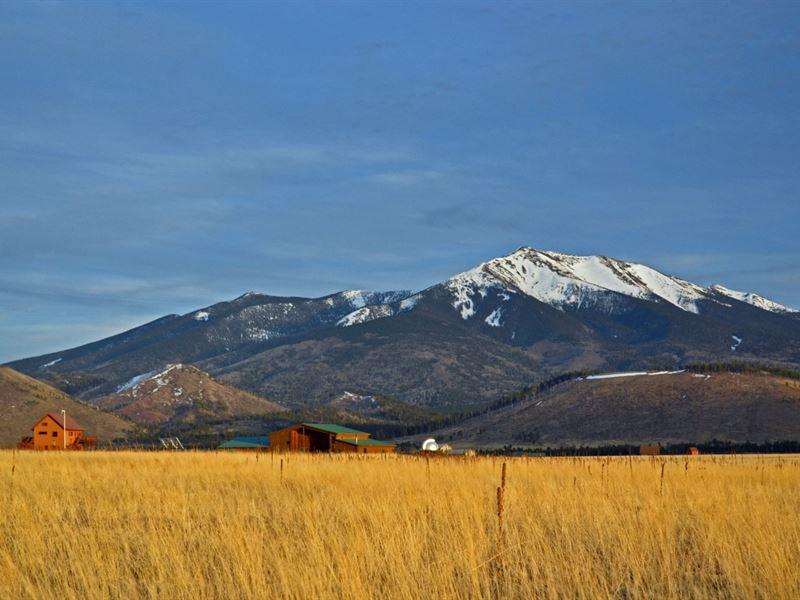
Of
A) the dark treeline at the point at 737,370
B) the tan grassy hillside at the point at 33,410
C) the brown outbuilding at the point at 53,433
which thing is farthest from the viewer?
the dark treeline at the point at 737,370

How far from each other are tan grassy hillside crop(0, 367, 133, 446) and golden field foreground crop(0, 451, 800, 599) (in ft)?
350

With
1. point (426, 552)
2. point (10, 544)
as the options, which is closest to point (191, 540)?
point (10, 544)

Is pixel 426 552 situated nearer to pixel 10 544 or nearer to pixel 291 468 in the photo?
pixel 10 544

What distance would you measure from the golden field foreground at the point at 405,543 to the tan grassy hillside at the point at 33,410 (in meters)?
107

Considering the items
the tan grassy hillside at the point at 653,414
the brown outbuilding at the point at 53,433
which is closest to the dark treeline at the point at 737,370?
the tan grassy hillside at the point at 653,414

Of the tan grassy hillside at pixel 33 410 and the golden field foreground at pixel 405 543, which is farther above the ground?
the tan grassy hillside at pixel 33 410

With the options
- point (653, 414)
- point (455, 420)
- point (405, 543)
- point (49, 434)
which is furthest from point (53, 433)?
point (455, 420)

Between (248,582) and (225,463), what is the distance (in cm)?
1897

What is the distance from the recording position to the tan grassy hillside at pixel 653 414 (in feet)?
A: 333

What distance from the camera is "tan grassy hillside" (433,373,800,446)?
102 m

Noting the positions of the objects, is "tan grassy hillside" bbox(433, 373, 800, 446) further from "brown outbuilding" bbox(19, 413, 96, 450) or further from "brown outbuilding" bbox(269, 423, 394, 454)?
"brown outbuilding" bbox(19, 413, 96, 450)

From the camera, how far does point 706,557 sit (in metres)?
9.65

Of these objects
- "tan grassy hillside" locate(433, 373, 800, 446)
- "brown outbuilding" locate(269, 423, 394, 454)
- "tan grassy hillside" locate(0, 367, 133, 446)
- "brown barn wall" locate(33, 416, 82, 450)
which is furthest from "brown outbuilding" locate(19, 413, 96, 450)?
"tan grassy hillside" locate(433, 373, 800, 446)

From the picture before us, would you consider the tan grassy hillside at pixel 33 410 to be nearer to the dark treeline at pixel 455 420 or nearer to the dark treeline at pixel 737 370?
the dark treeline at pixel 455 420
